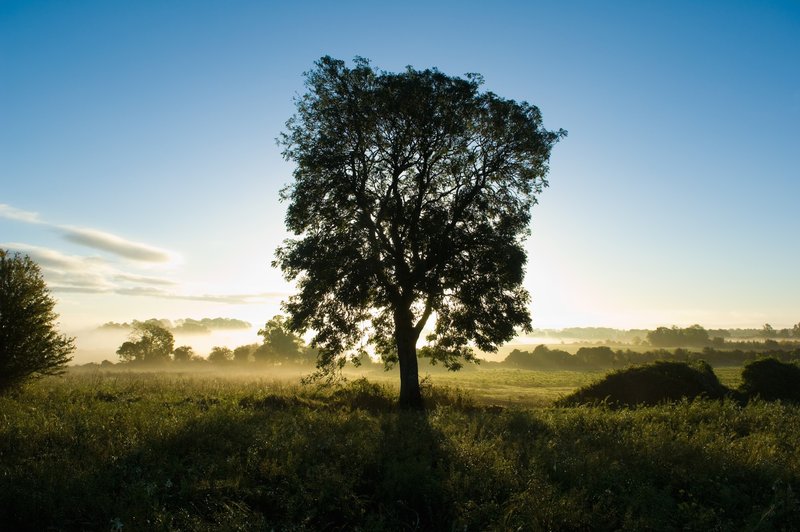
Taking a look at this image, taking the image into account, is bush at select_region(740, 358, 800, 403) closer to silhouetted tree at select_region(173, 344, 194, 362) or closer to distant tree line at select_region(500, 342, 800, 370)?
distant tree line at select_region(500, 342, 800, 370)

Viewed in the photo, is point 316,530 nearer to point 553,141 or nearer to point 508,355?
point 553,141

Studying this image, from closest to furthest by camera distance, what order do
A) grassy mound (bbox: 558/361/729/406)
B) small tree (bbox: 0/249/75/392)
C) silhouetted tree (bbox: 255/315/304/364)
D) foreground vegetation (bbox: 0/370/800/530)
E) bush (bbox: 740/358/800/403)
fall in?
1. foreground vegetation (bbox: 0/370/800/530)
2. small tree (bbox: 0/249/75/392)
3. grassy mound (bbox: 558/361/729/406)
4. bush (bbox: 740/358/800/403)
5. silhouetted tree (bbox: 255/315/304/364)

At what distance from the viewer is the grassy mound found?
19.0 meters

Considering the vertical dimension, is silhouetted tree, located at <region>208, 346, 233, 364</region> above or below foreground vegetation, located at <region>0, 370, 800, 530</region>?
below

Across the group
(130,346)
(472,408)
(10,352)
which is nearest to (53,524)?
(10,352)

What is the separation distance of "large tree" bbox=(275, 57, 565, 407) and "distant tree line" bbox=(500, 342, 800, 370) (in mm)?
50459

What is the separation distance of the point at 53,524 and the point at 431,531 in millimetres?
5722

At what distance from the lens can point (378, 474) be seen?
26.8 ft

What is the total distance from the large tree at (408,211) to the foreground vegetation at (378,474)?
7592 millimetres

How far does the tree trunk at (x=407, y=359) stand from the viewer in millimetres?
18922

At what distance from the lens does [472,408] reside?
736 inches

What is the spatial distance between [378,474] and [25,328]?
16.6 m

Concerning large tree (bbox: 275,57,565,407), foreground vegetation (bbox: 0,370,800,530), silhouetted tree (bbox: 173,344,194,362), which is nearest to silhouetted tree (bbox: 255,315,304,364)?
silhouetted tree (bbox: 173,344,194,362)

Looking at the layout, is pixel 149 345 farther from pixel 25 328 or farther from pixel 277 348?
pixel 25 328
